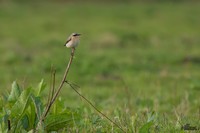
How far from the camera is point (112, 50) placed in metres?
17.8

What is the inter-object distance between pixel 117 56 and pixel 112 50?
1.55 metres

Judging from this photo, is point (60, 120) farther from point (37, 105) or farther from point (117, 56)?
point (117, 56)

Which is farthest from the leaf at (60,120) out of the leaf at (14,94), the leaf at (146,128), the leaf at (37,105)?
the leaf at (146,128)

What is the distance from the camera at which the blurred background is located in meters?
10.8

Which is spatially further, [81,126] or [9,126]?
[81,126]

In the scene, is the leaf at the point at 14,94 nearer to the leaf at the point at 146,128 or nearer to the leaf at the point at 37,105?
the leaf at the point at 37,105

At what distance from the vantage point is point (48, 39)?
799 inches

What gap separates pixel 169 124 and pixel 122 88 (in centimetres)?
616

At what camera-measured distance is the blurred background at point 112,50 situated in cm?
1076

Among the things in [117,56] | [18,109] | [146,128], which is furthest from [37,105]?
[117,56]

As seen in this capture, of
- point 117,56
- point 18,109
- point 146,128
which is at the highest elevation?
point 18,109

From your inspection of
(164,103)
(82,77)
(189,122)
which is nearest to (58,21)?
(82,77)

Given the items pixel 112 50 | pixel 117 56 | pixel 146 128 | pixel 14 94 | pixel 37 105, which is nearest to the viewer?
pixel 146 128

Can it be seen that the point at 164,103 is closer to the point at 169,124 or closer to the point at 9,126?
the point at 169,124
